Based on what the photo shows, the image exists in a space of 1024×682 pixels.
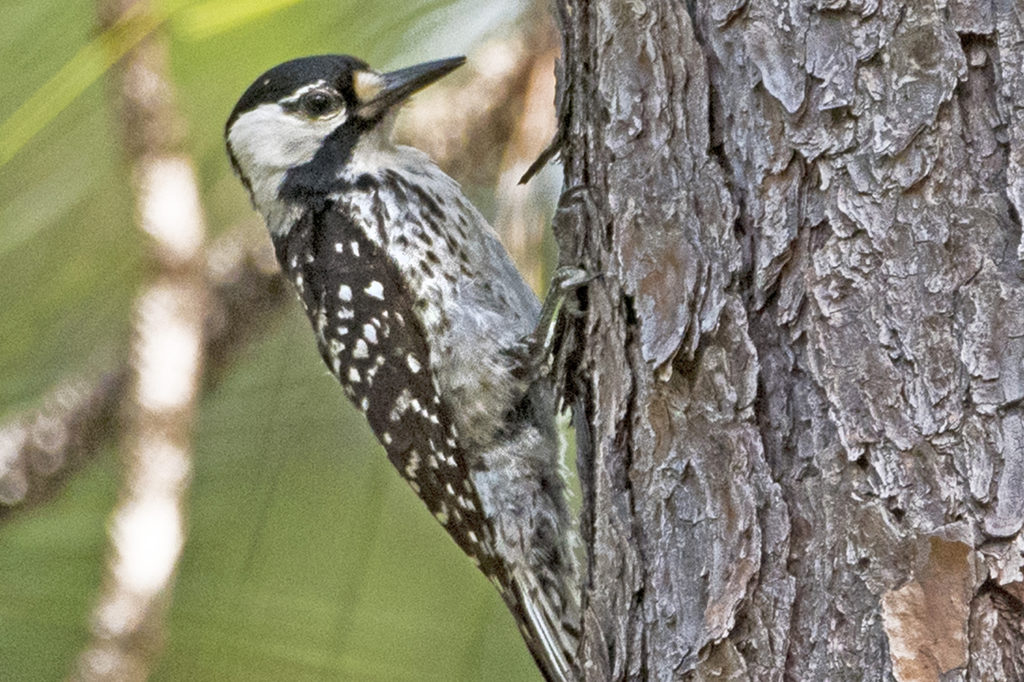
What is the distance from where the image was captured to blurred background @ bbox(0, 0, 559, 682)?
1.90 metres

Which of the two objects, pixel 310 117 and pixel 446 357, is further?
pixel 310 117

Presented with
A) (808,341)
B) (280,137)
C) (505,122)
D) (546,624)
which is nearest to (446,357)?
(546,624)

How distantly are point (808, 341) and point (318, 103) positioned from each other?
126cm

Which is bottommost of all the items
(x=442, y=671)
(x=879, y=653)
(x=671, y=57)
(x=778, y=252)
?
(x=442, y=671)

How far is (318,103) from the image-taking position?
2.10 m

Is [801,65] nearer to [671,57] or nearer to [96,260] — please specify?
[671,57]

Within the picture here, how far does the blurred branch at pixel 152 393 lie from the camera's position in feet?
6.31

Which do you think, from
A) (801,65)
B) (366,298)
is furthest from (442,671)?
(801,65)

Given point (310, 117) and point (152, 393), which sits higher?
point (310, 117)

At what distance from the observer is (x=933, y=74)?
42.9 inches

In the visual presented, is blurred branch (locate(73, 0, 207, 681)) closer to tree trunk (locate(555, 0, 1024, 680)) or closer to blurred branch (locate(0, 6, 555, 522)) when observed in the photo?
blurred branch (locate(0, 6, 555, 522))

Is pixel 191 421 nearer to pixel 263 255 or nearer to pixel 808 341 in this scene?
pixel 263 255

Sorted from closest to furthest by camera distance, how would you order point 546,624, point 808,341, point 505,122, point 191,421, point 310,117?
point 808,341, point 546,624, point 191,421, point 310,117, point 505,122

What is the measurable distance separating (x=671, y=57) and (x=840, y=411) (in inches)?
18.0
